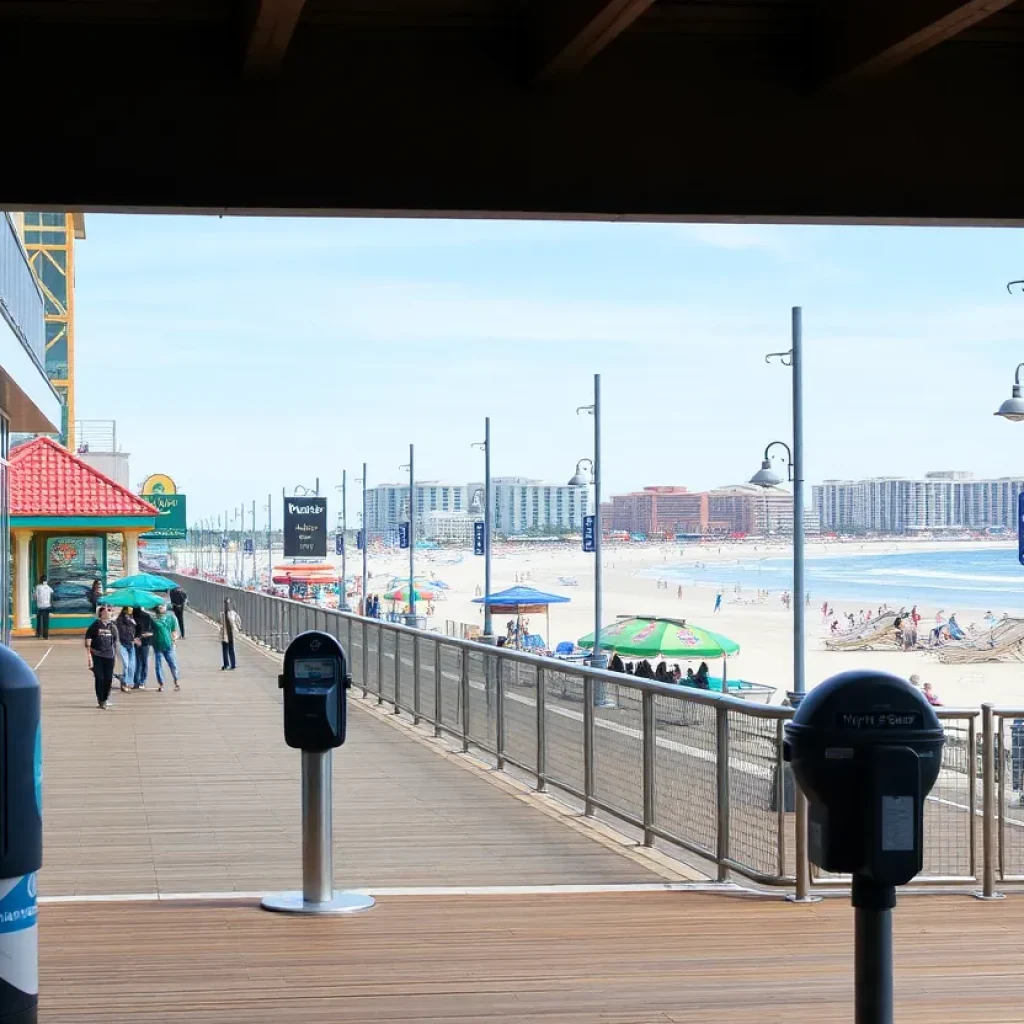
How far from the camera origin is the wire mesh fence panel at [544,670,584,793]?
1229cm

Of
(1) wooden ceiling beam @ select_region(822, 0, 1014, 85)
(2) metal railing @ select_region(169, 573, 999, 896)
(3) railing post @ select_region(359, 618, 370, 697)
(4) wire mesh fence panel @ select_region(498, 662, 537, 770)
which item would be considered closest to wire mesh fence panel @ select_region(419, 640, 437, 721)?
(2) metal railing @ select_region(169, 573, 999, 896)

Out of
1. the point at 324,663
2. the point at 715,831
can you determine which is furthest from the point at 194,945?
the point at 715,831

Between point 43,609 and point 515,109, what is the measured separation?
36289mm

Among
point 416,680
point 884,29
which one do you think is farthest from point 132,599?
point 884,29

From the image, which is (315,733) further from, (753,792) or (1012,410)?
(1012,410)

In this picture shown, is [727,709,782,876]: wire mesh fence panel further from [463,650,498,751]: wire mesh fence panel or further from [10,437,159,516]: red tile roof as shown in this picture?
[10,437,159,516]: red tile roof

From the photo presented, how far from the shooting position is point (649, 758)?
34.8 feet

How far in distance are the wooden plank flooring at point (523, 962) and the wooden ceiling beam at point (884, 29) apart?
3523mm

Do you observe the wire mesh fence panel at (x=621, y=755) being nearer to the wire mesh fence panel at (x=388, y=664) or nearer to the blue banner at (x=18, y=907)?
the blue banner at (x=18, y=907)

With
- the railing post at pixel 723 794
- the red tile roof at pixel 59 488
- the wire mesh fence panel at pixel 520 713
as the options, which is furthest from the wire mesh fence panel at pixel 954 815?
the red tile roof at pixel 59 488

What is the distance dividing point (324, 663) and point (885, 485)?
183m

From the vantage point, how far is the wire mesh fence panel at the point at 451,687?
16516 millimetres

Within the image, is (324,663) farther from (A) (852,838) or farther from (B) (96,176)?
(A) (852,838)

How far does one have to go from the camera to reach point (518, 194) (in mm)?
6238
